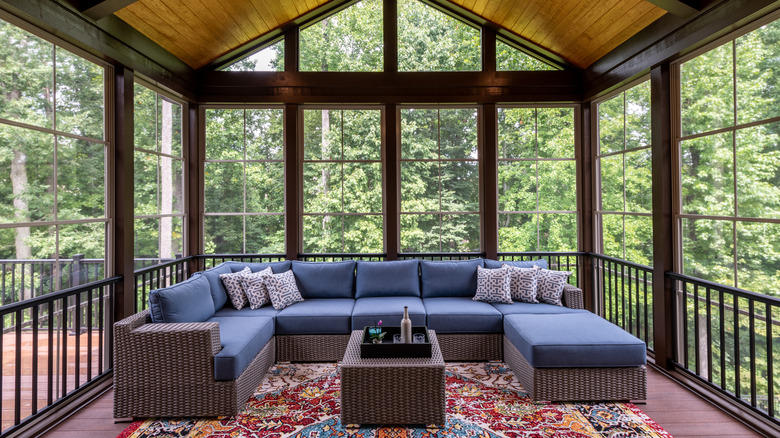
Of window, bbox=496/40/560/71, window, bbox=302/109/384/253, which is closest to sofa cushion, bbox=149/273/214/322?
window, bbox=302/109/384/253

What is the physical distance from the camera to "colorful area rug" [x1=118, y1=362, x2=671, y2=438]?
→ 242cm

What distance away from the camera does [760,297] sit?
7.99 feet

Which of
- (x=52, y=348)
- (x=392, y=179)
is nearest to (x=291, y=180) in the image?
(x=392, y=179)

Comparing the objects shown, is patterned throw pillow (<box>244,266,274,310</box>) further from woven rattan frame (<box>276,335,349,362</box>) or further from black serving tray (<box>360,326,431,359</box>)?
black serving tray (<box>360,326,431,359</box>)

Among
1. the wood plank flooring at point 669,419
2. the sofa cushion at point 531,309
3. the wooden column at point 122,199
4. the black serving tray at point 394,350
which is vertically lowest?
the wood plank flooring at point 669,419

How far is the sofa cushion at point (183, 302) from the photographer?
2.79 metres

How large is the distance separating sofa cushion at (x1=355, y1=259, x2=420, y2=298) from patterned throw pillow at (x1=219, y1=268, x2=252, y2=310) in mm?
1184

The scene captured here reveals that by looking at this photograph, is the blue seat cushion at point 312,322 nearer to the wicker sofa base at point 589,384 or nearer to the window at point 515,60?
the wicker sofa base at point 589,384

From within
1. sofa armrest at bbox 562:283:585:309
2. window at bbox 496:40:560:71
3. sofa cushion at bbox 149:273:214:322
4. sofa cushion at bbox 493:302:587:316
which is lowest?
sofa cushion at bbox 493:302:587:316

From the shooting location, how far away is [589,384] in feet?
9.04

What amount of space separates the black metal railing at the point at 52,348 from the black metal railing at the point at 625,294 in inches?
191

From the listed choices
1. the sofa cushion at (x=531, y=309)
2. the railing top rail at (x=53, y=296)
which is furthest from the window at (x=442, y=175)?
the railing top rail at (x=53, y=296)

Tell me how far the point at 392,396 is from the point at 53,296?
7.99 feet

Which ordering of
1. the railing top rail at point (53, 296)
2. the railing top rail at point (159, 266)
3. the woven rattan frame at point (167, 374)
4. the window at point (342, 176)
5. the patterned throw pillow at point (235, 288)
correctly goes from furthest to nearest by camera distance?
1. the window at point (342, 176)
2. the patterned throw pillow at point (235, 288)
3. the railing top rail at point (159, 266)
4. the woven rattan frame at point (167, 374)
5. the railing top rail at point (53, 296)
